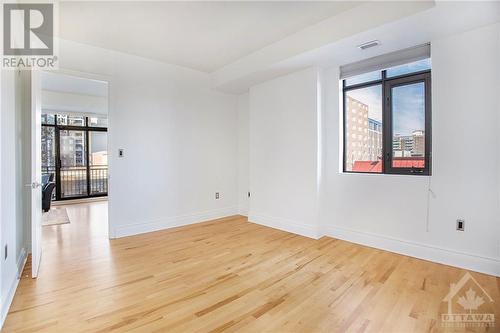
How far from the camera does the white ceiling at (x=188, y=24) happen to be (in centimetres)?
266

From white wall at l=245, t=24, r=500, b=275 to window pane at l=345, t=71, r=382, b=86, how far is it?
0.74ft

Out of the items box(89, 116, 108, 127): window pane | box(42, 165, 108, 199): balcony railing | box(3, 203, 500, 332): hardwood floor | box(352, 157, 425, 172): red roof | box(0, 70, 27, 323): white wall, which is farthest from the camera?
box(89, 116, 108, 127): window pane

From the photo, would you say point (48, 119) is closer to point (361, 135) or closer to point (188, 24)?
point (188, 24)

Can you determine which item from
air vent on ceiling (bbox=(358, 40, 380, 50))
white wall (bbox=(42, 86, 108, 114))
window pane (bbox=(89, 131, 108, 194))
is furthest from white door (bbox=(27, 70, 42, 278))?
window pane (bbox=(89, 131, 108, 194))

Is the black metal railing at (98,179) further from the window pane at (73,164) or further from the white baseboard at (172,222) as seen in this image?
the white baseboard at (172,222)

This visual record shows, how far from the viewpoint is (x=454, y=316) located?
1910 millimetres

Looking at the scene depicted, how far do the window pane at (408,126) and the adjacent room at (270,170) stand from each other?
0.02m

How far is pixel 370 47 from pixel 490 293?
2.66 metres

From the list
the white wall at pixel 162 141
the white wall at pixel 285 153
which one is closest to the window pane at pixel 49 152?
the white wall at pixel 162 141

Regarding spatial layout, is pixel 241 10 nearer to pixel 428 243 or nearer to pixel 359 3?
pixel 359 3

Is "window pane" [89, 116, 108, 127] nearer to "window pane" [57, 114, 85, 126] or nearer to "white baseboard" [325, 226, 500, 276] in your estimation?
"window pane" [57, 114, 85, 126]

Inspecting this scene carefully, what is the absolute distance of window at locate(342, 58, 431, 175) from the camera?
3094mm

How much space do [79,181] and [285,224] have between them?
6.49 m

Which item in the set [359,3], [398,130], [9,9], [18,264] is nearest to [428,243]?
[398,130]
